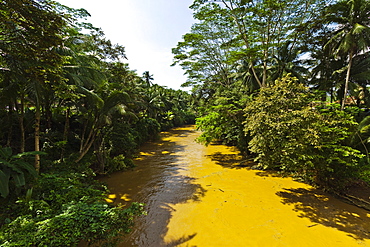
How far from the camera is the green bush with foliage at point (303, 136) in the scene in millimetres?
5465

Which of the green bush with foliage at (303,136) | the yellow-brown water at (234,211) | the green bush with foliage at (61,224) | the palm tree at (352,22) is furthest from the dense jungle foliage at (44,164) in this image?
the palm tree at (352,22)

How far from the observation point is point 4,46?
3611mm

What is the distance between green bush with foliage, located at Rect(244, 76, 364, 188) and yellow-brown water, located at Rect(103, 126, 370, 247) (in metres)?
1.18

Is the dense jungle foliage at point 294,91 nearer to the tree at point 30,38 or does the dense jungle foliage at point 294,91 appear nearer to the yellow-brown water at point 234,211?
the yellow-brown water at point 234,211

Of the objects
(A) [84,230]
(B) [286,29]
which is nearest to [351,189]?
(A) [84,230]

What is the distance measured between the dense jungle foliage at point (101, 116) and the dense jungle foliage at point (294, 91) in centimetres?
6

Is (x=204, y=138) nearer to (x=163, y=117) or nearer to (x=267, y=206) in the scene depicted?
(x=267, y=206)

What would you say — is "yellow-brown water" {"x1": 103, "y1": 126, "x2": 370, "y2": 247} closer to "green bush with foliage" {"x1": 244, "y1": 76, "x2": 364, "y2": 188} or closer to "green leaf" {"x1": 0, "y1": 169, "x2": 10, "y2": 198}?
"green bush with foliage" {"x1": 244, "y1": 76, "x2": 364, "y2": 188}

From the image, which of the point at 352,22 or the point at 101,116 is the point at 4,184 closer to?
the point at 101,116

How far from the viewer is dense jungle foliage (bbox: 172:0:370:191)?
573cm

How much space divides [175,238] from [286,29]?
13486 millimetres

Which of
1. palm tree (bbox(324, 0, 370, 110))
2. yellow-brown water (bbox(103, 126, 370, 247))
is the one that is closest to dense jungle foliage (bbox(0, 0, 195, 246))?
yellow-brown water (bbox(103, 126, 370, 247))

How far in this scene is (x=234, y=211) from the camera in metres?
5.22

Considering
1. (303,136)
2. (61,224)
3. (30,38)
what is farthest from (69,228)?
(303,136)
